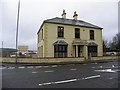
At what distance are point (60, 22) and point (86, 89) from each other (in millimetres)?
23233

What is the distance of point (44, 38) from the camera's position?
2892 centimetres

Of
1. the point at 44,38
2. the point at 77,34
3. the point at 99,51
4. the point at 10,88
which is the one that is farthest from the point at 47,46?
the point at 10,88

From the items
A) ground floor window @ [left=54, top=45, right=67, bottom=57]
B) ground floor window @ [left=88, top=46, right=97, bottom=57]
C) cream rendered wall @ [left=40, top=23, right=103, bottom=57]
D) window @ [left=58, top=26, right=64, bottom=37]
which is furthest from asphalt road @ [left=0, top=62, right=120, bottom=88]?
ground floor window @ [left=88, top=46, right=97, bottom=57]

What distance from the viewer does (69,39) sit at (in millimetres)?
30703

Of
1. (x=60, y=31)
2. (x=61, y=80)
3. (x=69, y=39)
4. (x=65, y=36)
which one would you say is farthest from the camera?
(x=69, y=39)

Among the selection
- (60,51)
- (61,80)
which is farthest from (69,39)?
(61,80)

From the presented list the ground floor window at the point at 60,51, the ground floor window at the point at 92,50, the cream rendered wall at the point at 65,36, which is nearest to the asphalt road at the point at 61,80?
the cream rendered wall at the point at 65,36

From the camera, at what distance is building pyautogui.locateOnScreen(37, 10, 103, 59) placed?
95.1 ft

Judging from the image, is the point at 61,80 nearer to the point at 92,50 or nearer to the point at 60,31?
the point at 60,31

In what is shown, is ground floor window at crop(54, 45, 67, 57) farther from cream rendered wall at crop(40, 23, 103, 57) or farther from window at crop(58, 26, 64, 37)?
window at crop(58, 26, 64, 37)

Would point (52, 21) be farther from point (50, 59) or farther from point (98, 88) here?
point (98, 88)

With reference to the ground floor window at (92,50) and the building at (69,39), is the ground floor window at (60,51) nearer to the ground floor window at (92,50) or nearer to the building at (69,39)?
the building at (69,39)

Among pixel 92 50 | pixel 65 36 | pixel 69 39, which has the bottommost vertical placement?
pixel 92 50

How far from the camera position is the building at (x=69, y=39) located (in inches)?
1142
